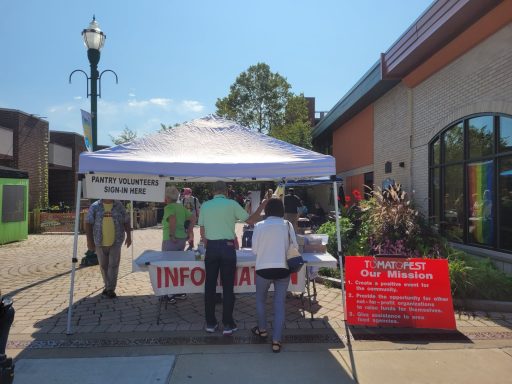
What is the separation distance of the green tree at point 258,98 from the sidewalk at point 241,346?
32.0 meters

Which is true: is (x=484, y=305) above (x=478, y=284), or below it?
below

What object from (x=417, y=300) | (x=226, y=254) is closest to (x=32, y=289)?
(x=226, y=254)

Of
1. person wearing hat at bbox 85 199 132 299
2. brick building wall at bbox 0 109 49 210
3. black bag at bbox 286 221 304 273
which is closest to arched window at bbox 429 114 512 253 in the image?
black bag at bbox 286 221 304 273

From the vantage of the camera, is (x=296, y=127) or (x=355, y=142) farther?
(x=296, y=127)

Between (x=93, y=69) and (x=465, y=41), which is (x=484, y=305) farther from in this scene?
(x=93, y=69)

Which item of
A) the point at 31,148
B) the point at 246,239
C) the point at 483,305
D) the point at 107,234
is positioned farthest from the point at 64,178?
the point at 483,305

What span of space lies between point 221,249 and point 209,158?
1267 millimetres

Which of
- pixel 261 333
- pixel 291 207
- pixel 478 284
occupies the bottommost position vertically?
pixel 261 333

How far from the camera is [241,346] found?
4.67 meters

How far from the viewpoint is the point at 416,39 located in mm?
9281

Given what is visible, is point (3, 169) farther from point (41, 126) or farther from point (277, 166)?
point (277, 166)

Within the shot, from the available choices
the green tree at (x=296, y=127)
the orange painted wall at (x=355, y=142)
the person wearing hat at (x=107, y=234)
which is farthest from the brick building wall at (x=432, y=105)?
the green tree at (x=296, y=127)

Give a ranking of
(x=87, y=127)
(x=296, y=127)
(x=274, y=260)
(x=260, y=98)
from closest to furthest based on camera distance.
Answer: (x=274, y=260) → (x=87, y=127) → (x=296, y=127) → (x=260, y=98)

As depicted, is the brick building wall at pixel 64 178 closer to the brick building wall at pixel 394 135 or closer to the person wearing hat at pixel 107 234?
the brick building wall at pixel 394 135
